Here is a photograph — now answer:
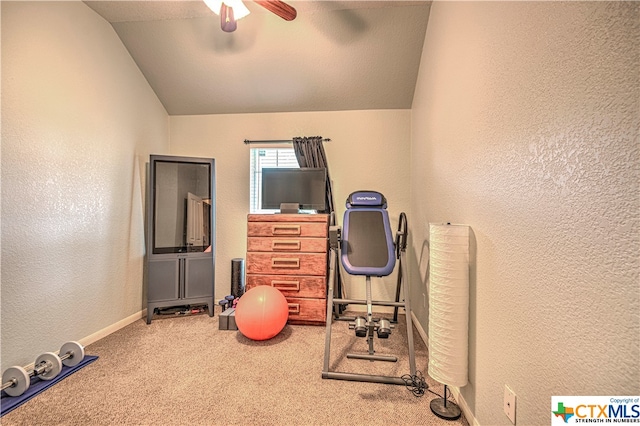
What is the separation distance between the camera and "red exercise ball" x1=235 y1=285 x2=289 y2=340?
2.19 m

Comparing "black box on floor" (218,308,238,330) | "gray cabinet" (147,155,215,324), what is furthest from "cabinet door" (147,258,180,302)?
"black box on floor" (218,308,238,330)

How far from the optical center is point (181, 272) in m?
2.78

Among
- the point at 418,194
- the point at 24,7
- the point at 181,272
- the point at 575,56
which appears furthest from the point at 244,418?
the point at 24,7

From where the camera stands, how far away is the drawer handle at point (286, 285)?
265 centimetres

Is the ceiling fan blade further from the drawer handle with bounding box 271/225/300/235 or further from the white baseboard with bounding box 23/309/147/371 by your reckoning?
the white baseboard with bounding box 23/309/147/371

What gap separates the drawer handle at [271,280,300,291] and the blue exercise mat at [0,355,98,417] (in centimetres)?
145

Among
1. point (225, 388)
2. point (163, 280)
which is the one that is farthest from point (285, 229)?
point (225, 388)

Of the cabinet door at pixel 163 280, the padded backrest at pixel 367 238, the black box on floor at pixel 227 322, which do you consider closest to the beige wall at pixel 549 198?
the padded backrest at pixel 367 238

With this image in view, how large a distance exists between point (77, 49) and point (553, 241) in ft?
10.5

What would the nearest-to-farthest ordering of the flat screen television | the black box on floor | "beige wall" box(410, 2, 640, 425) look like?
"beige wall" box(410, 2, 640, 425)
the black box on floor
the flat screen television

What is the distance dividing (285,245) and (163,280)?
1.25 meters

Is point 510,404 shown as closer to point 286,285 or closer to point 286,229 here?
point 286,285

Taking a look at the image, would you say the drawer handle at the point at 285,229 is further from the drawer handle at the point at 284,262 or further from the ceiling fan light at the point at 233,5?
the ceiling fan light at the point at 233,5

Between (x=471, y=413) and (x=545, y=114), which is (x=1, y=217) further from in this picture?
Result: (x=471, y=413)
